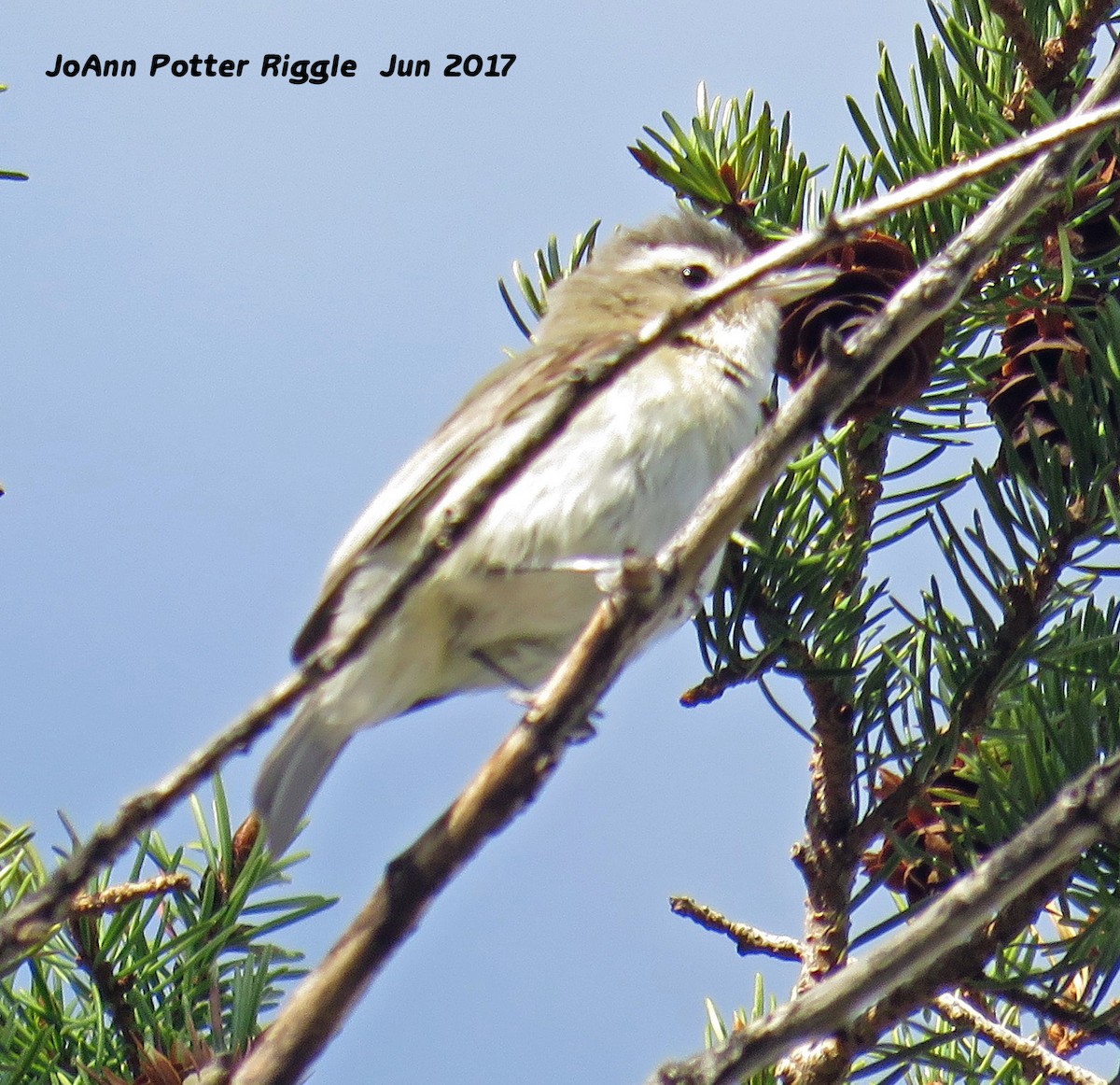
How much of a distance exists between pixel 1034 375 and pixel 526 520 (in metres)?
0.93

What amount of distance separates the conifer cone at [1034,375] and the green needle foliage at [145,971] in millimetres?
1307

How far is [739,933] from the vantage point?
87.3 inches

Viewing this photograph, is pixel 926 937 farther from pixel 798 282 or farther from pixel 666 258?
pixel 666 258

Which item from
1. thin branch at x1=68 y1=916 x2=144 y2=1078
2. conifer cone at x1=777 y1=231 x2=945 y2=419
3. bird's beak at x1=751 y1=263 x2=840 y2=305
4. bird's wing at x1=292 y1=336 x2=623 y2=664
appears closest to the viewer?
thin branch at x1=68 y1=916 x2=144 y2=1078

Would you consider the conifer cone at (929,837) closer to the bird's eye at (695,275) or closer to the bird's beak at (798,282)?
the bird's beak at (798,282)

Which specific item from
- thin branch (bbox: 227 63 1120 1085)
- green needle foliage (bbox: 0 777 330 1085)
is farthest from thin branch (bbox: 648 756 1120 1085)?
green needle foliage (bbox: 0 777 330 1085)

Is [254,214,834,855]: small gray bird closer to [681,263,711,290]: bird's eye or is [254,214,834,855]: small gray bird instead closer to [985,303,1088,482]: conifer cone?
[985,303,1088,482]: conifer cone

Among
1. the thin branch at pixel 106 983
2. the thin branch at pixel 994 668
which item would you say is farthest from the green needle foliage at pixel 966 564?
the thin branch at pixel 106 983

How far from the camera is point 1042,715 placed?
6.98 feet

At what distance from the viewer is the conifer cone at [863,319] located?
2309 millimetres

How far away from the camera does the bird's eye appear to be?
370cm

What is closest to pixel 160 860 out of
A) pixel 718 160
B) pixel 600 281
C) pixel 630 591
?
pixel 630 591

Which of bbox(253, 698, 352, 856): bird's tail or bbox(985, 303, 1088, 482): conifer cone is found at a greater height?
bbox(985, 303, 1088, 482): conifer cone

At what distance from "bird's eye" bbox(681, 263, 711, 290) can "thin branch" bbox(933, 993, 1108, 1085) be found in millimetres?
2049
